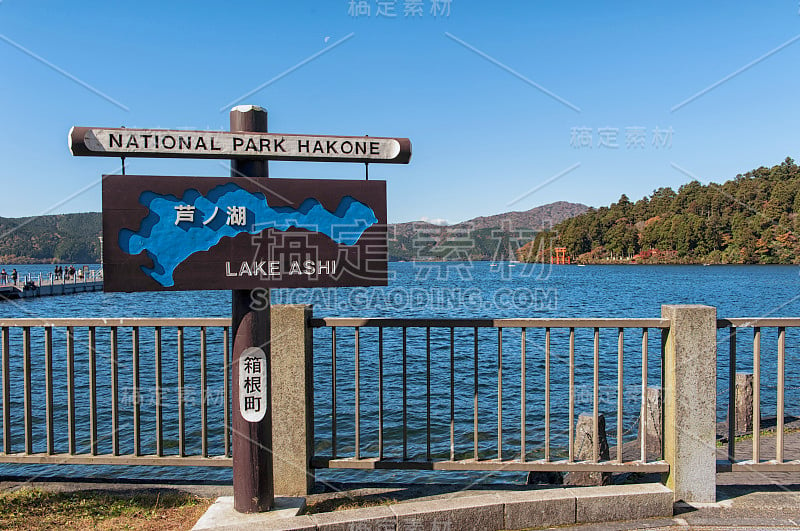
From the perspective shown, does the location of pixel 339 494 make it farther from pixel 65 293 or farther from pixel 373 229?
pixel 65 293

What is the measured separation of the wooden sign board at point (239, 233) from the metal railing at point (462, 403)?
28.2 inches

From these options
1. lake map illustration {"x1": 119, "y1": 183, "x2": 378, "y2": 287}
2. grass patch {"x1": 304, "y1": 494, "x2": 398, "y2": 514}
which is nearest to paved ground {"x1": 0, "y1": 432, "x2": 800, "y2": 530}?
grass patch {"x1": 304, "y1": 494, "x2": 398, "y2": 514}

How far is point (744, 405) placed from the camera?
12.4m

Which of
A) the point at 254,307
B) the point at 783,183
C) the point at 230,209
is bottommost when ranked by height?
the point at 254,307

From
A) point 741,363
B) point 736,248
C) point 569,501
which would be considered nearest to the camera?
point 569,501

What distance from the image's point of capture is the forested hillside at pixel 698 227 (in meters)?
132

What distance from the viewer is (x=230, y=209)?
167 inches

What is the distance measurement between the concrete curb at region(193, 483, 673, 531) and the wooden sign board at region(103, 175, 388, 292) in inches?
65.7

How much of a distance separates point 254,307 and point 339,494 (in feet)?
5.94

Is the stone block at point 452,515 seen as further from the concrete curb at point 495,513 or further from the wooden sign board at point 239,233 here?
the wooden sign board at point 239,233

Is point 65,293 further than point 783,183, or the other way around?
point 783,183

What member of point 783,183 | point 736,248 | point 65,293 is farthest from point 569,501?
point 783,183

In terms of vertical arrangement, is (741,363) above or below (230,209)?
below

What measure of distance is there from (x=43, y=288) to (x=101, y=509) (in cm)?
6958
